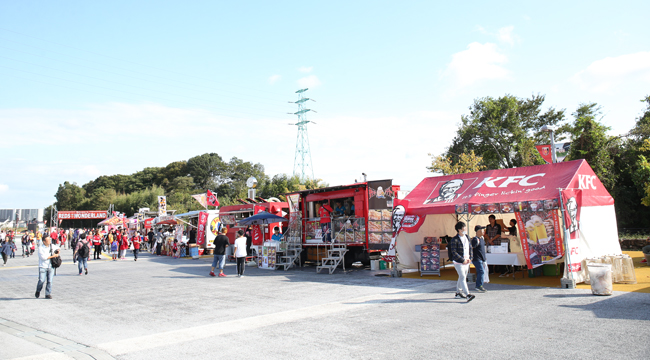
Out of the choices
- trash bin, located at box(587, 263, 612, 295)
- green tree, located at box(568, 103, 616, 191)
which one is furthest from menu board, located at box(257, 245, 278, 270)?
green tree, located at box(568, 103, 616, 191)

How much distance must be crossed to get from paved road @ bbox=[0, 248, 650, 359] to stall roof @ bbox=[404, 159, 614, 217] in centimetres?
248

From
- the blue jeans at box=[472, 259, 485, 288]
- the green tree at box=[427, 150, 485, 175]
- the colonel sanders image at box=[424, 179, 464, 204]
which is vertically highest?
the green tree at box=[427, 150, 485, 175]

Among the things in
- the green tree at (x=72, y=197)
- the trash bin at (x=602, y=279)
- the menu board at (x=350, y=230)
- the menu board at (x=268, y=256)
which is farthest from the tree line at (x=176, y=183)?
the trash bin at (x=602, y=279)

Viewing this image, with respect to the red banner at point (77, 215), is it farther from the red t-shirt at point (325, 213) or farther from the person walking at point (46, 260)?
the person walking at point (46, 260)

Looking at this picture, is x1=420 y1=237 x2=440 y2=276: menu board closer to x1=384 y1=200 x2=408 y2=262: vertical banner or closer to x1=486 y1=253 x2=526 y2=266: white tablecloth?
x1=384 y1=200 x2=408 y2=262: vertical banner

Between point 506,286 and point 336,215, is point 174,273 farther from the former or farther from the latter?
point 506,286

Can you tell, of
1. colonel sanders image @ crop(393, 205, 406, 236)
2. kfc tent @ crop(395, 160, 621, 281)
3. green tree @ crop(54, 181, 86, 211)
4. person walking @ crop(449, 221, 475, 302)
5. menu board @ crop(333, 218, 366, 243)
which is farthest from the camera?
green tree @ crop(54, 181, 86, 211)

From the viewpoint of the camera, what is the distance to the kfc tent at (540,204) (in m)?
10.8

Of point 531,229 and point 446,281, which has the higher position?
point 531,229

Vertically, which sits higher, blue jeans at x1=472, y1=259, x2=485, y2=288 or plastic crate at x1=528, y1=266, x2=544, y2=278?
blue jeans at x1=472, y1=259, x2=485, y2=288

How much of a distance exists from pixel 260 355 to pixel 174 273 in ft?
42.0

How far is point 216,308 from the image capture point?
918cm

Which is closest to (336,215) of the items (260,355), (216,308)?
(216,308)

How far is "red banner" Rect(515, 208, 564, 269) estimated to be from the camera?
11.1 m
